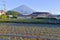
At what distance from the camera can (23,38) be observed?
491cm

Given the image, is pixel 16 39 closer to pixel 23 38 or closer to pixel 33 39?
pixel 23 38

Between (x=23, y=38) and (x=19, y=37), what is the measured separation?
17 centimetres

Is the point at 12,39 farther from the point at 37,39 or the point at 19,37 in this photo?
the point at 37,39

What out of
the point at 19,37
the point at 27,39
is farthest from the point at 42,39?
the point at 19,37

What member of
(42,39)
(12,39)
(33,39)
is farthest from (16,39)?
(42,39)

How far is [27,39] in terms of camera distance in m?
4.84

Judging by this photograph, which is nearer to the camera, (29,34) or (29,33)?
(29,34)

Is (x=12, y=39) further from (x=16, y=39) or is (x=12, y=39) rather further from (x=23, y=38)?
(x=23, y=38)

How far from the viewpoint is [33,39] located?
4.87 meters

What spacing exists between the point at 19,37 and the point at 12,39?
39cm

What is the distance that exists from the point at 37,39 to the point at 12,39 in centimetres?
89

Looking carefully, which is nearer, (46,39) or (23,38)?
(46,39)

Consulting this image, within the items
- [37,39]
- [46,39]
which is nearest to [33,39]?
[37,39]

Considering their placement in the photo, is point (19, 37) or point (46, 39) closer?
point (46, 39)
